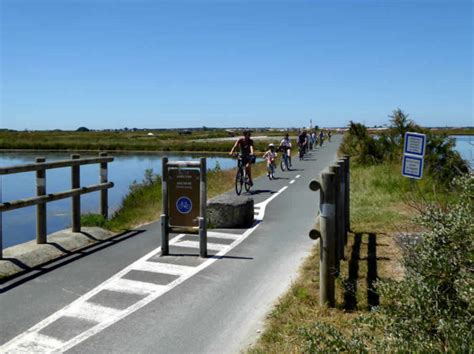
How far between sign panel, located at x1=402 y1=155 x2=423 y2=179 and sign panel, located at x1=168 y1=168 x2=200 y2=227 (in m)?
6.01

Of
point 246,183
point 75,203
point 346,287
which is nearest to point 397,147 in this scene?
point 246,183

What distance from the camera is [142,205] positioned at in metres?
16.1

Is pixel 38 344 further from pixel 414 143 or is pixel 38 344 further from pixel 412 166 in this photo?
pixel 414 143

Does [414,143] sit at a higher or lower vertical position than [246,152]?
higher

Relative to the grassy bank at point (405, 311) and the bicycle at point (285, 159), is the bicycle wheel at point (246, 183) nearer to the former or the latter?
the bicycle at point (285, 159)

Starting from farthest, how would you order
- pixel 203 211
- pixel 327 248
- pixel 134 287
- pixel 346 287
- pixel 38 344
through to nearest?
pixel 203 211 → pixel 134 287 → pixel 346 287 → pixel 327 248 → pixel 38 344

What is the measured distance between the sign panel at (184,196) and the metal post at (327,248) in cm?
302

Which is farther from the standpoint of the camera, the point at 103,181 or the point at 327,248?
the point at 103,181

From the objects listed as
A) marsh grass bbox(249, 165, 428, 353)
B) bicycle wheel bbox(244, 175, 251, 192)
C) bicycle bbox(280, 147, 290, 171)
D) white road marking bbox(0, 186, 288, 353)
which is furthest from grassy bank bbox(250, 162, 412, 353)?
bicycle bbox(280, 147, 290, 171)

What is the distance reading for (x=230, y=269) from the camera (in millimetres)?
7910

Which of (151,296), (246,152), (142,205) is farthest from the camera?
(246,152)

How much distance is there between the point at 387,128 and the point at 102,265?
21.8 metres

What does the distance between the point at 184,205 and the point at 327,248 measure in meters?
3.34

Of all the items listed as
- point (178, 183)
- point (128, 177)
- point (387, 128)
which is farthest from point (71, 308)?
point (128, 177)
